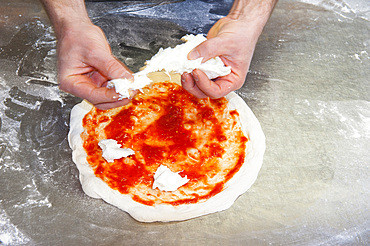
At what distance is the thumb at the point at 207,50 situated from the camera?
69.2 inches

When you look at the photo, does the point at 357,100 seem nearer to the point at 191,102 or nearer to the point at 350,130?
the point at 350,130

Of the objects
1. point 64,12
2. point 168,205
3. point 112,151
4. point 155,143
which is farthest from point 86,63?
point 168,205

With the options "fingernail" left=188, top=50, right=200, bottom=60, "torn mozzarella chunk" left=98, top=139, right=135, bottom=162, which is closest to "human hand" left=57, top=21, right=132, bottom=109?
"torn mozzarella chunk" left=98, top=139, right=135, bottom=162

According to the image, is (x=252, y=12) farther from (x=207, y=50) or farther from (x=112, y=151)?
(x=112, y=151)

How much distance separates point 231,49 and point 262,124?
2.19 feet

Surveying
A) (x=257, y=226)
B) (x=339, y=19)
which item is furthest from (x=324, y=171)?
(x=339, y=19)

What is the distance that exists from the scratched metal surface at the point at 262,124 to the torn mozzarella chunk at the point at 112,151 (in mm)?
238

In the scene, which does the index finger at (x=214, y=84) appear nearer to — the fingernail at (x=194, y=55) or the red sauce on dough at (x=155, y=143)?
the fingernail at (x=194, y=55)

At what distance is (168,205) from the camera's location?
1.81 meters

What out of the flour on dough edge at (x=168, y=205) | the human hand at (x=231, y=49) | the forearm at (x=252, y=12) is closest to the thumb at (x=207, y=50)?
the human hand at (x=231, y=49)

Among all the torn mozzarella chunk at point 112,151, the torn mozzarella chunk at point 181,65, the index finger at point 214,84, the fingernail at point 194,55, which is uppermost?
the fingernail at point 194,55

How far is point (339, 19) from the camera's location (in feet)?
10.3

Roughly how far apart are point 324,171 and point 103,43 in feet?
5.26

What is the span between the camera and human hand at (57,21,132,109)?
1686 millimetres
